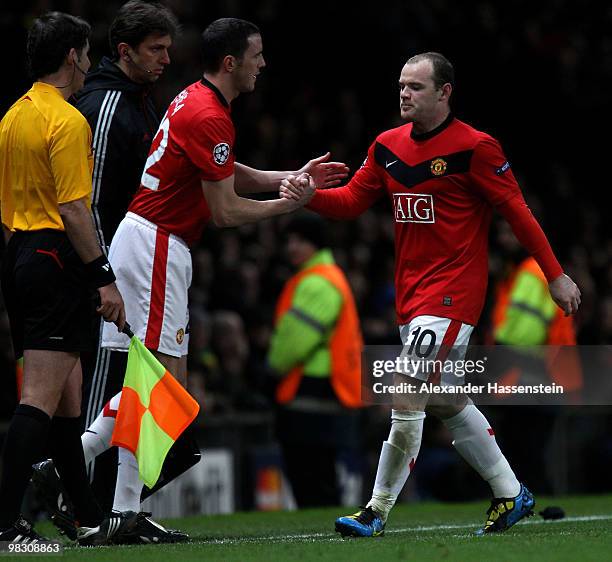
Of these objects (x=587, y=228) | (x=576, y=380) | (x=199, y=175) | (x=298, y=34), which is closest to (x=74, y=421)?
(x=199, y=175)

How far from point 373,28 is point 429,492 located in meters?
6.67

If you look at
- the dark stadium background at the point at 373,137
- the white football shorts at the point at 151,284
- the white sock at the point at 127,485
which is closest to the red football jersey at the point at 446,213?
the white football shorts at the point at 151,284

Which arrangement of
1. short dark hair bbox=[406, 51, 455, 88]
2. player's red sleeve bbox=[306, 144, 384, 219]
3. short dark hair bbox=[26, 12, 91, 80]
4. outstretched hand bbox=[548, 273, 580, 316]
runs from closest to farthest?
1. short dark hair bbox=[26, 12, 91, 80]
2. outstretched hand bbox=[548, 273, 580, 316]
3. short dark hair bbox=[406, 51, 455, 88]
4. player's red sleeve bbox=[306, 144, 384, 219]

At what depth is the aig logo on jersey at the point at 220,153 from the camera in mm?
6984

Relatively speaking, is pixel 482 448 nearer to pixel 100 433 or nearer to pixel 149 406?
pixel 149 406

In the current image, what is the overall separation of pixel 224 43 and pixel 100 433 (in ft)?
6.76

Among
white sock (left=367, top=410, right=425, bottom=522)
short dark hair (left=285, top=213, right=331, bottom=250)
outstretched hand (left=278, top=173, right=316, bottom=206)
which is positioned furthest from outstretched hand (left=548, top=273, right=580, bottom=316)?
short dark hair (left=285, top=213, right=331, bottom=250)

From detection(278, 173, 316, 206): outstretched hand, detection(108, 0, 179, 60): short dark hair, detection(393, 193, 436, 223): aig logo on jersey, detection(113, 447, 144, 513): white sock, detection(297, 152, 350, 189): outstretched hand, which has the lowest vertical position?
detection(113, 447, 144, 513): white sock

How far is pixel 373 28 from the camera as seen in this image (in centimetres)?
1753

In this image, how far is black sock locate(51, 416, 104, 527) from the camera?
272 inches

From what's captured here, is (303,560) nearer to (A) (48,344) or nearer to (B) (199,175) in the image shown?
(A) (48,344)

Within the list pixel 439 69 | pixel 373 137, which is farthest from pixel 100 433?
pixel 373 137

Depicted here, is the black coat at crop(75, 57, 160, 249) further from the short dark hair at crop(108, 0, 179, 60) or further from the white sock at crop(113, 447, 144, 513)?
the white sock at crop(113, 447, 144, 513)

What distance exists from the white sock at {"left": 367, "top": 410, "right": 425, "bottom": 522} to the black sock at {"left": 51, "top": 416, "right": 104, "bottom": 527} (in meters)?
1.38
